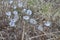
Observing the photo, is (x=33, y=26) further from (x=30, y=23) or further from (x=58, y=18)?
(x=58, y=18)

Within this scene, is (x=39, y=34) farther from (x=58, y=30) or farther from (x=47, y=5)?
(x=47, y=5)

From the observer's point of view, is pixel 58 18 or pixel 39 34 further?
pixel 58 18

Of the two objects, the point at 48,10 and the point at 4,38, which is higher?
the point at 48,10

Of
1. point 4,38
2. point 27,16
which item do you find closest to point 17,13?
point 27,16

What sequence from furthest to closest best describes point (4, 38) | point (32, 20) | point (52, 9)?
point (52, 9)
point (32, 20)
point (4, 38)

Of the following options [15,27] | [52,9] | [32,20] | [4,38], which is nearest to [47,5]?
[52,9]

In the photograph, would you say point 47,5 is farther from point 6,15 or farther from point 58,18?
point 6,15

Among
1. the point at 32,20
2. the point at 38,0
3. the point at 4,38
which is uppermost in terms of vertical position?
the point at 38,0

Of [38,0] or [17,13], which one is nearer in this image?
[17,13]

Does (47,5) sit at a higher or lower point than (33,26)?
higher

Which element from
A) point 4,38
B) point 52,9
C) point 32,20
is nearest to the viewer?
point 4,38
